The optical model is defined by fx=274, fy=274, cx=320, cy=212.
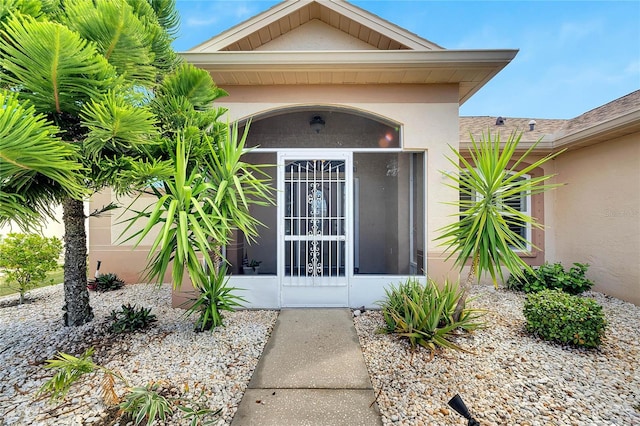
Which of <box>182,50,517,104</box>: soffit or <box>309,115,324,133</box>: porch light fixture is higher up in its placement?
<box>182,50,517,104</box>: soffit

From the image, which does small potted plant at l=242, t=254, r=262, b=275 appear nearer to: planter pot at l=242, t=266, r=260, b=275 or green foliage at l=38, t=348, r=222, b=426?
planter pot at l=242, t=266, r=260, b=275

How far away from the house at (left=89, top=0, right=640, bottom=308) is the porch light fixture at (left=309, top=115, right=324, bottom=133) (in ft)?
0.07

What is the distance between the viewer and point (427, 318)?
151 inches

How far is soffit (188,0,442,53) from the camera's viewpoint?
5.35m

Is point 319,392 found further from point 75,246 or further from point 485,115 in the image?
point 485,115

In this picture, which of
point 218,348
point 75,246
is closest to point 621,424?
point 218,348

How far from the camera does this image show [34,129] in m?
2.24

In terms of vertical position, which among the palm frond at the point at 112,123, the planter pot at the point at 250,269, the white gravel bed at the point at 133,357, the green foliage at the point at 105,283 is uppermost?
the palm frond at the point at 112,123

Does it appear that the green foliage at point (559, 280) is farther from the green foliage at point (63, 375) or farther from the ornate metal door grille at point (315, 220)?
the green foliage at point (63, 375)

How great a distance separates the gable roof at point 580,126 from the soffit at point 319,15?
2.47 metres

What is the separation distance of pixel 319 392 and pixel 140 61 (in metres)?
4.24

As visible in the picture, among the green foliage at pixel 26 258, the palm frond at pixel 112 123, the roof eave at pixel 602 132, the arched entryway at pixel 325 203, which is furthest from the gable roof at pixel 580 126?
the green foliage at pixel 26 258

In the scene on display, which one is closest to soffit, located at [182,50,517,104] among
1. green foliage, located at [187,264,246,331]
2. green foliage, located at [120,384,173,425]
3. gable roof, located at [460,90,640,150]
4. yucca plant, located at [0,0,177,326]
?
gable roof, located at [460,90,640,150]

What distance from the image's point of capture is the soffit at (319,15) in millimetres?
5348
